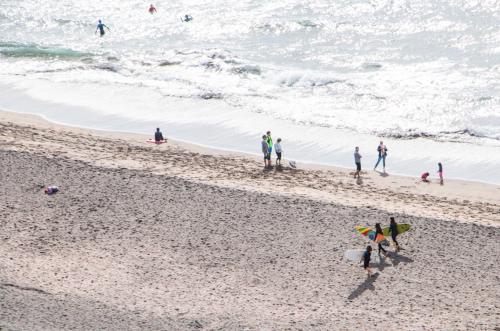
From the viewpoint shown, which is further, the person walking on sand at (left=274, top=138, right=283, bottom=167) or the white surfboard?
the person walking on sand at (left=274, top=138, right=283, bottom=167)

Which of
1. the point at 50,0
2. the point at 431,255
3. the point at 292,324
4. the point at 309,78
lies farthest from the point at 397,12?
the point at 292,324

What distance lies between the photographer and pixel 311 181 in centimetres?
2702

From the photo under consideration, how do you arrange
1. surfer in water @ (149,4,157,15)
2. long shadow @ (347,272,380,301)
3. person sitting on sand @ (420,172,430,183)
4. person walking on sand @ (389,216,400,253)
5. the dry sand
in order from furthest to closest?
surfer in water @ (149,4,157,15) < person sitting on sand @ (420,172,430,183) < person walking on sand @ (389,216,400,253) < long shadow @ (347,272,380,301) < the dry sand

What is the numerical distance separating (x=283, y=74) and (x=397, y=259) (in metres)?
19.6

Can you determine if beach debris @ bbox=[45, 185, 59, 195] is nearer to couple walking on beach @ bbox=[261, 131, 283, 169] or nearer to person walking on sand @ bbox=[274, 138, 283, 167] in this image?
couple walking on beach @ bbox=[261, 131, 283, 169]

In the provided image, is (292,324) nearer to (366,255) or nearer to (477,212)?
(366,255)

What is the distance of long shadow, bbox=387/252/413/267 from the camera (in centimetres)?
2080

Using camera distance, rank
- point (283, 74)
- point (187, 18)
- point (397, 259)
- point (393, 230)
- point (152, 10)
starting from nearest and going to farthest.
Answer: point (397, 259), point (393, 230), point (283, 74), point (187, 18), point (152, 10)

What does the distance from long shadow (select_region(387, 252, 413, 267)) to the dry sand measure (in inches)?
1.8

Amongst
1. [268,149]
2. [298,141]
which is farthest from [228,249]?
[298,141]

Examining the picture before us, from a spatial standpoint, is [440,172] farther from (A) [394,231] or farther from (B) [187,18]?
(B) [187,18]

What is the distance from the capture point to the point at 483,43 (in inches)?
1683

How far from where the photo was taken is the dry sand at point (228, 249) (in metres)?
18.6

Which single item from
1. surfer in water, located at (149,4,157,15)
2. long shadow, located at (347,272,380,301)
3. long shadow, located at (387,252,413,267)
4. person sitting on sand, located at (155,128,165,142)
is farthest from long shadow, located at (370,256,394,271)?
surfer in water, located at (149,4,157,15)
